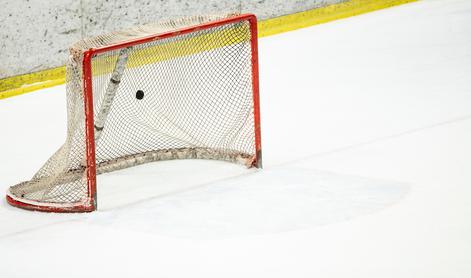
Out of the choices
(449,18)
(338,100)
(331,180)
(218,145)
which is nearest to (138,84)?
(218,145)

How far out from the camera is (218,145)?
5.14 metres

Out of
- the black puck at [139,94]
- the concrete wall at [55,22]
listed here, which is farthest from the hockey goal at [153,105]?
the concrete wall at [55,22]

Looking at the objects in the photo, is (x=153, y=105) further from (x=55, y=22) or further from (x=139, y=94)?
(x=55, y=22)

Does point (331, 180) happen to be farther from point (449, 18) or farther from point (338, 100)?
point (449, 18)

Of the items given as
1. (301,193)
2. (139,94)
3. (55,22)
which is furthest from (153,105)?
(55,22)

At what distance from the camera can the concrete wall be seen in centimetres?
654

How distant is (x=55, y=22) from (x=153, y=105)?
6.47ft

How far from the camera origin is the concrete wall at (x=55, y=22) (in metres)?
6.54

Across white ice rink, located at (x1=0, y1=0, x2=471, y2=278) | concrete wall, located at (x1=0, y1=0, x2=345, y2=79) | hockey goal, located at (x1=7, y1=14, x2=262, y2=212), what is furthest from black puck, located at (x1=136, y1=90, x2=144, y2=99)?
concrete wall, located at (x1=0, y1=0, x2=345, y2=79)

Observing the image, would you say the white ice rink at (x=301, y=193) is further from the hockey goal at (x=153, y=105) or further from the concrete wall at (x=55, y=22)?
the concrete wall at (x=55, y=22)

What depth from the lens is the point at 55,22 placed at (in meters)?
6.73

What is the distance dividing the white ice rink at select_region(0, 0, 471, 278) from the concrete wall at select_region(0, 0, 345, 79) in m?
0.23

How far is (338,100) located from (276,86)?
0.57 metres

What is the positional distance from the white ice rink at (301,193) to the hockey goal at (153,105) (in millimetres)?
104
